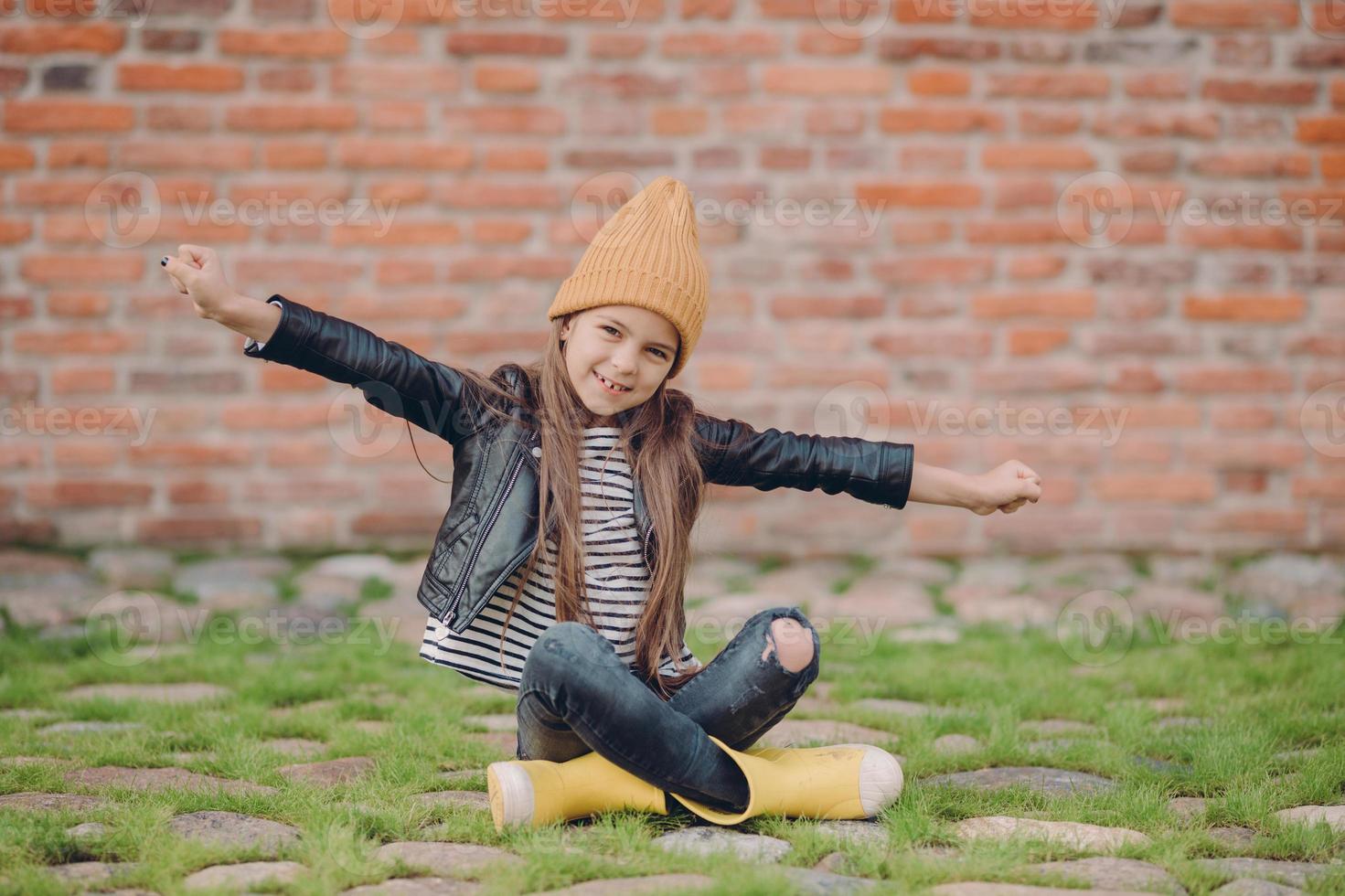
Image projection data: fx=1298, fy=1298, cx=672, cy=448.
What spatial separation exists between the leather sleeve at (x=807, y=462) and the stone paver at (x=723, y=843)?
0.65 m

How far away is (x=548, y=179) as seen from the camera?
Result: 433cm

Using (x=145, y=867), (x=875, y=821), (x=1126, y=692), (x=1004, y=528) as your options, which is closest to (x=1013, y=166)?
(x=1004, y=528)

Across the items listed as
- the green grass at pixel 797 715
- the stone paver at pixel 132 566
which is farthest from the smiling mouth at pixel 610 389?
the stone paver at pixel 132 566

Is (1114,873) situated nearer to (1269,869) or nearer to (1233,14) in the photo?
(1269,869)

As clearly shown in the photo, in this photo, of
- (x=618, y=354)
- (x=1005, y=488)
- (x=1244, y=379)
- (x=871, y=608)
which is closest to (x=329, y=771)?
(x=618, y=354)

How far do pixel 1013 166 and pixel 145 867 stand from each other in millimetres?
3536

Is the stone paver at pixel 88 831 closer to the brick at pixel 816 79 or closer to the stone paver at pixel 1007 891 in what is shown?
the stone paver at pixel 1007 891

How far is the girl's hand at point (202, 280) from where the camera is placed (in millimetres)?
2004

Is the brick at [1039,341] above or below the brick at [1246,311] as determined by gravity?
below

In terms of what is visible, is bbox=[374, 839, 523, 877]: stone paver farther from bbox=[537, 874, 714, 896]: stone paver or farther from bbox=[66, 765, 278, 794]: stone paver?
bbox=[66, 765, 278, 794]: stone paver

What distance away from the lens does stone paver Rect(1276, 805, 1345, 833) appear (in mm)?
2066

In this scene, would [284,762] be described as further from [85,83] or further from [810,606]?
[85,83]

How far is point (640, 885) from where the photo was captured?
1.79m

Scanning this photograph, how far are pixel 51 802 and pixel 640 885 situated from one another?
1.04 metres
